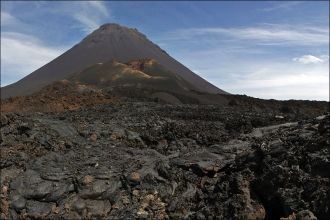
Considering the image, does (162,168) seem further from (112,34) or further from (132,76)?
(112,34)

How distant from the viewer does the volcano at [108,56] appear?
2365 inches

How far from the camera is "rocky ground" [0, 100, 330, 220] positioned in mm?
10398

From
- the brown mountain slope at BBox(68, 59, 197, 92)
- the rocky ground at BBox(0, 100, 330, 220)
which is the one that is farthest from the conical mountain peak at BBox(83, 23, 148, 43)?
the rocky ground at BBox(0, 100, 330, 220)

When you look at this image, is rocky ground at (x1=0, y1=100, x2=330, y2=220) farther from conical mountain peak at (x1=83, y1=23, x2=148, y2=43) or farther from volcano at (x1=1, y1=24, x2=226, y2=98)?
conical mountain peak at (x1=83, y1=23, x2=148, y2=43)

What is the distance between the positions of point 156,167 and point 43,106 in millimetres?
12375

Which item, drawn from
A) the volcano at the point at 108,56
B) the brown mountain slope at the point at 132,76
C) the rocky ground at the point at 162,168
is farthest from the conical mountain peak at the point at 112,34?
the rocky ground at the point at 162,168

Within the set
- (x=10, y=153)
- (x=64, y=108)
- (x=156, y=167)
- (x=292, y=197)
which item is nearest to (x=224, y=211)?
(x=292, y=197)

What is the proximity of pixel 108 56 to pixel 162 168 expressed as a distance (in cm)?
5226

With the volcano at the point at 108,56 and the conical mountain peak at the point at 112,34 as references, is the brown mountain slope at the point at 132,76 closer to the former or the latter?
the volcano at the point at 108,56

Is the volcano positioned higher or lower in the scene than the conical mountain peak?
lower

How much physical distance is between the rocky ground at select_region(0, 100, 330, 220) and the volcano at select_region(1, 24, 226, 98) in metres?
40.7

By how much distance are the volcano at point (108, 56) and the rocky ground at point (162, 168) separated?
1603 inches

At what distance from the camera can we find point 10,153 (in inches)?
587

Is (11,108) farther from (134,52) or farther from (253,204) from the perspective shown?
(134,52)
